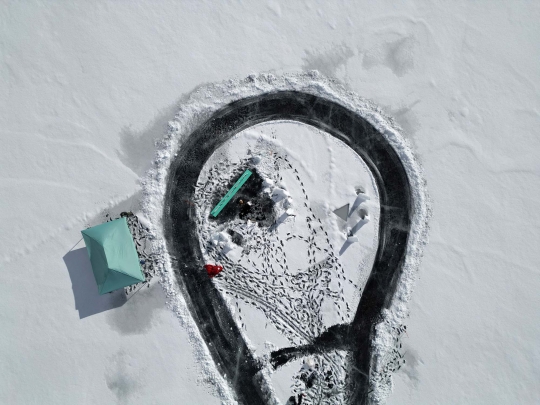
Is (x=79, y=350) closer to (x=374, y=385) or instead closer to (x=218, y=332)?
(x=218, y=332)

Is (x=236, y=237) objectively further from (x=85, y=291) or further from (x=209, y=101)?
(x=85, y=291)

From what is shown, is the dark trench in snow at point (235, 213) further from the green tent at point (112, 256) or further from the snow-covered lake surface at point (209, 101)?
the green tent at point (112, 256)

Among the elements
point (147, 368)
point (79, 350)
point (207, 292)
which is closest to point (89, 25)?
point (207, 292)

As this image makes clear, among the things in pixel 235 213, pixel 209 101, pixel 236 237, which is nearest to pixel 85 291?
pixel 236 237

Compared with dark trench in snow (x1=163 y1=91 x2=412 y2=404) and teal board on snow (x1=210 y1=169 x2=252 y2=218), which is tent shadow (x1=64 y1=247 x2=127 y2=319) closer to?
dark trench in snow (x1=163 y1=91 x2=412 y2=404)

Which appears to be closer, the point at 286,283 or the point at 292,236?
the point at 286,283

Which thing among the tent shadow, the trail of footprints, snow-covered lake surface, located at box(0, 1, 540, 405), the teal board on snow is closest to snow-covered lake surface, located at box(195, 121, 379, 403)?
the trail of footprints
